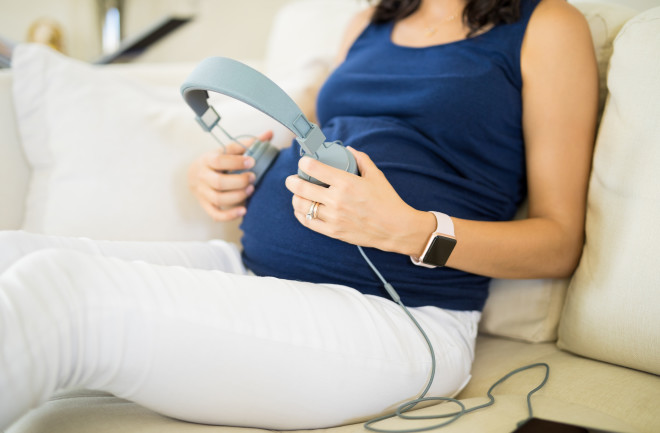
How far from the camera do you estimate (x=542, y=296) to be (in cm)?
89

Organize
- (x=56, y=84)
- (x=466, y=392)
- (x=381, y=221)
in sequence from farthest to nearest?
(x=56, y=84) → (x=466, y=392) → (x=381, y=221)

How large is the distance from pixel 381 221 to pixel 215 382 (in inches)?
11.1

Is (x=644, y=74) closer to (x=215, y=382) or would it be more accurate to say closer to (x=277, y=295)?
(x=277, y=295)

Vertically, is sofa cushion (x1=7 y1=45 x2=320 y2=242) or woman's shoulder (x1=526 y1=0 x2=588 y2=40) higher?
woman's shoulder (x1=526 y1=0 x2=588 y2=40)

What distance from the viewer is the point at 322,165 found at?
646 mm

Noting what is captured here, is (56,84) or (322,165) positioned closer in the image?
(322,165)

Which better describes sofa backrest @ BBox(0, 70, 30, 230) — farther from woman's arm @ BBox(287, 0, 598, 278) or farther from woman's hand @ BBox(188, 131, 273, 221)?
woman's arm @ BBox(287, 0, 598, 278)

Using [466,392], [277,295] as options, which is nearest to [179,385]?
[277,295]

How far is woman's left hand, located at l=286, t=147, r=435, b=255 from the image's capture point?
2.14ft

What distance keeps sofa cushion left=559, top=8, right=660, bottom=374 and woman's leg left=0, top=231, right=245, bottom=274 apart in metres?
0.56

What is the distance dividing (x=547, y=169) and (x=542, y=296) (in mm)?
228

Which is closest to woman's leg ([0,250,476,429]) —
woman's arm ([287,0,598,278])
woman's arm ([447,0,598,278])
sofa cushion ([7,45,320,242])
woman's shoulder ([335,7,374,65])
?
woman's arm ([287,0,598,278])

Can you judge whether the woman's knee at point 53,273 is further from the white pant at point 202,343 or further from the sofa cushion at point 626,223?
the sofa cushion at point 626,223

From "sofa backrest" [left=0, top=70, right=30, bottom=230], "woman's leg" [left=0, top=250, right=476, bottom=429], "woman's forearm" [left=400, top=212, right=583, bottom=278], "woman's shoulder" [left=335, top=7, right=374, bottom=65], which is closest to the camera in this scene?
"woman's leg" [left=0, top=250, right=476, bottom=429]
